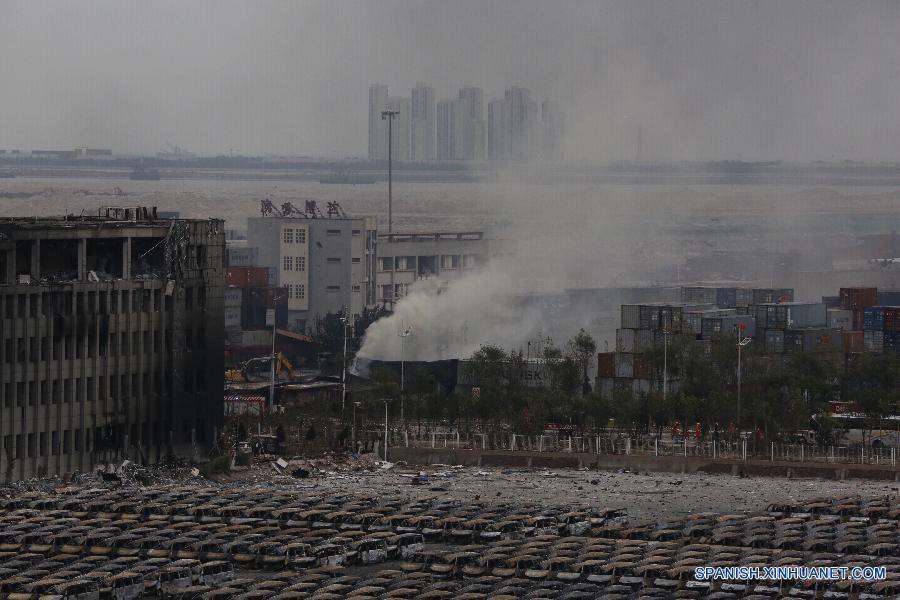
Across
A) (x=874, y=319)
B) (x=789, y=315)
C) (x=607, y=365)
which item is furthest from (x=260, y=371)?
(x=874, y=319)

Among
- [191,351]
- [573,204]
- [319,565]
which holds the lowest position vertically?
[319,565]

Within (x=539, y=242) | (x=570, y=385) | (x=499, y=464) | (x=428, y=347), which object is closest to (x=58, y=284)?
(x=499, y=464)

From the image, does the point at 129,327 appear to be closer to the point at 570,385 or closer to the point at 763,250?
the point at 570,385

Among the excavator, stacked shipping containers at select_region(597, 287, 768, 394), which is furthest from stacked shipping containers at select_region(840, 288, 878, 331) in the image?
the excavator

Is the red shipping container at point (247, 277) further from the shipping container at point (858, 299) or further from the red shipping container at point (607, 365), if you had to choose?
the red shipping container at point (607, 365)

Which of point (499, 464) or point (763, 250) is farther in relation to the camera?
point (763, 250)

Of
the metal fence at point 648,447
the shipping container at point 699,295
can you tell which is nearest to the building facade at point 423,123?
the shipping container at point 699,295

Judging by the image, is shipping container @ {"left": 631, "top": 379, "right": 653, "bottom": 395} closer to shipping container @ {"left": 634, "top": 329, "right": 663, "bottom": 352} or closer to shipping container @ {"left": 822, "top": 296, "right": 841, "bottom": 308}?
shipping container @ {"left": 634, "top": 329, "right": 663, "bottom": 352}
